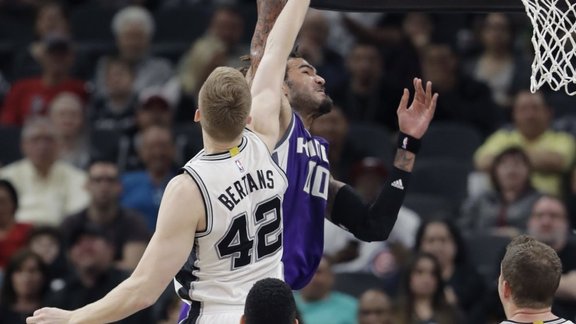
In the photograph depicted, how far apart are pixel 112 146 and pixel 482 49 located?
13.0ft

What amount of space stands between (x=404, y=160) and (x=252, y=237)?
1239mm

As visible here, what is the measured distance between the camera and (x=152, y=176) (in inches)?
476

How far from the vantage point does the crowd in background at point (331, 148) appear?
10375 millimetres

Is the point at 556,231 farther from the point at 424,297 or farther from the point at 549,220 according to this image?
the point at 424,297

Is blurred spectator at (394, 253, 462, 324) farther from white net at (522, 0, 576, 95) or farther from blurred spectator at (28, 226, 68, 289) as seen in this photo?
white net at (522, 0, 576, 95)

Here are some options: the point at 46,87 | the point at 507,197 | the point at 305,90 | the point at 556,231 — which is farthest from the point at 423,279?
the point at 46,87

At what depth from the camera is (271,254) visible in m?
5.99

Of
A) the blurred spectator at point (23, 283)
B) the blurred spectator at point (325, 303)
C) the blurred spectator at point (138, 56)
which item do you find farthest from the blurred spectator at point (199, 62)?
the blurred spectator at point (325, 303)

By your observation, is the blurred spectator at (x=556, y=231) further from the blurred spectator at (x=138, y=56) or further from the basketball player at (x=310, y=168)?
the blurred spectator at (x=138, y=56)

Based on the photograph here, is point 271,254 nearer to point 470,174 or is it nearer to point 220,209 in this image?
point 220,209

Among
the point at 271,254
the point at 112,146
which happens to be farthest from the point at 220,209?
the point at 112,146

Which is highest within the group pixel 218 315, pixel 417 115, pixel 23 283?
pixel 417 115

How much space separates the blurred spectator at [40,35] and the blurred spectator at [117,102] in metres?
1.32

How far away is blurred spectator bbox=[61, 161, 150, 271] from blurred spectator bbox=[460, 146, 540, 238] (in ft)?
9.43
